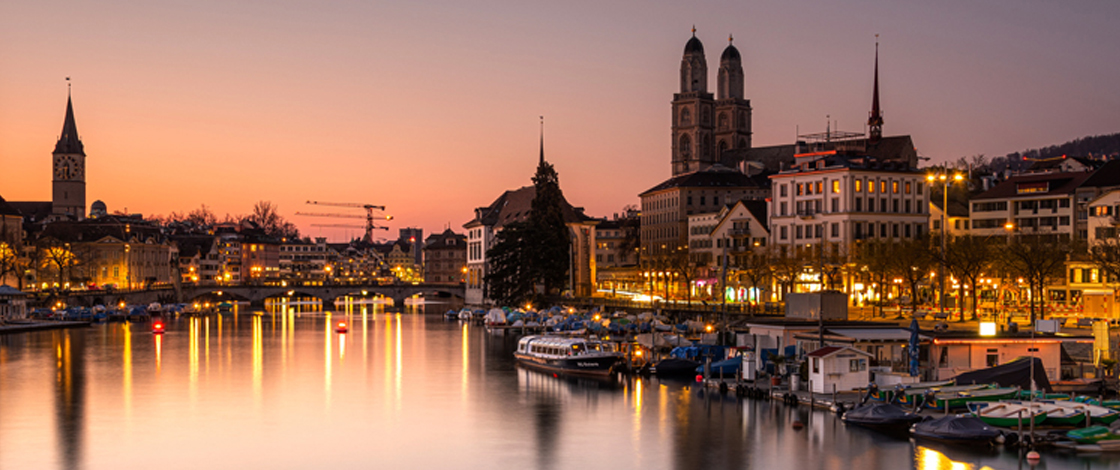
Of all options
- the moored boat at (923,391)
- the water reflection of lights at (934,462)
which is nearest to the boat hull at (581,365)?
the moored boat at (923,391)

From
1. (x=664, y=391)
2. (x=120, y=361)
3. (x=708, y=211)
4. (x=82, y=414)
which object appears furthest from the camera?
(x=708, y=211)

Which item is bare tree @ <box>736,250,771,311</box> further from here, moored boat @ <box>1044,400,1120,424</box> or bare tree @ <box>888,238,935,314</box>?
moored boat @ <box>1044,400,1120,424</box>

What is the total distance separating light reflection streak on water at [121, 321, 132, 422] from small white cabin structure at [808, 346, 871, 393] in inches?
1165

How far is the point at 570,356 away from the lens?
67.0 m

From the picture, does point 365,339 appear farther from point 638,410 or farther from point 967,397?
point 967,397

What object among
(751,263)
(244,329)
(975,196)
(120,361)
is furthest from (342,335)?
(975,196)

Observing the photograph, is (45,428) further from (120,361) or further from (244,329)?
(244,329)

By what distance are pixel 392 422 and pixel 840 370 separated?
19.2m

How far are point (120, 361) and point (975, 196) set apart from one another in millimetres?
77044

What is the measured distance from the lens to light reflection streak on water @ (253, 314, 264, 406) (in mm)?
59031

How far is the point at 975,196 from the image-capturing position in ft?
356

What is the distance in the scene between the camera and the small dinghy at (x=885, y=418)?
41.9 m

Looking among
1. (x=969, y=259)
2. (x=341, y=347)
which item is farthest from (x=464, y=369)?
(x=969, y=259)

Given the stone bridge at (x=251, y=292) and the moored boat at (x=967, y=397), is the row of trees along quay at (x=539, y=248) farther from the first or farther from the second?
the moored boat at (x=967, y=397)
